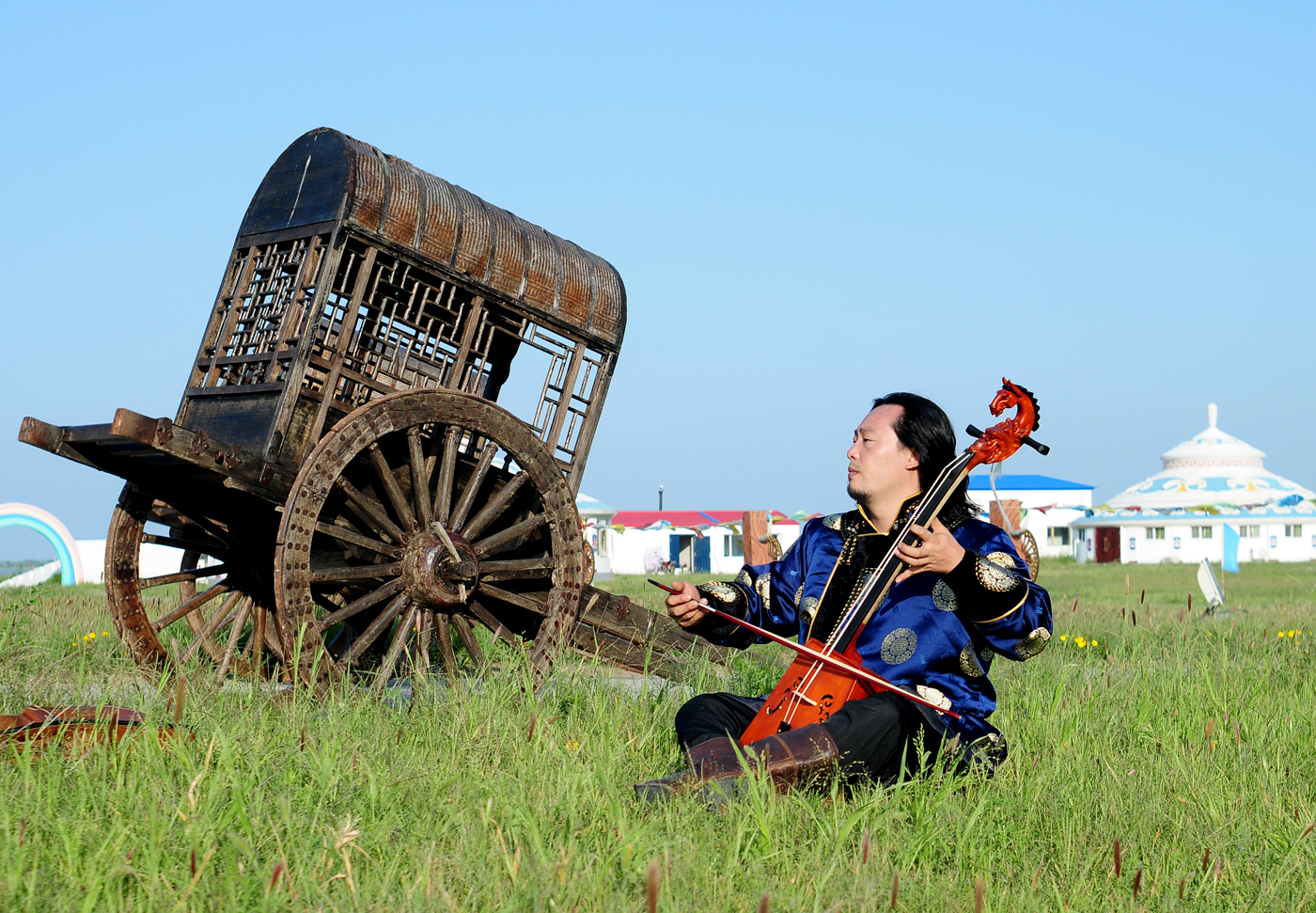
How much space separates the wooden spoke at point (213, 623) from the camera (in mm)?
6211

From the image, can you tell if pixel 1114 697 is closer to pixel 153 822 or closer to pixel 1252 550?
pixel 153 822

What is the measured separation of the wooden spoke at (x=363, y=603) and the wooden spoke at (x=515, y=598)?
437 millimetres

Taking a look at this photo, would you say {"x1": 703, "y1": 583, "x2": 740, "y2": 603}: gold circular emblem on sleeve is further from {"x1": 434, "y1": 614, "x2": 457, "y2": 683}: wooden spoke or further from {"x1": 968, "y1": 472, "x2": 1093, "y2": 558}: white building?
{"x1": 968, "y1": 472, "x2": 1093, "y2": 558}: white building

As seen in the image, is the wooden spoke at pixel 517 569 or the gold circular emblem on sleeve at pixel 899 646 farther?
the wooden spoke at pixel 517 569

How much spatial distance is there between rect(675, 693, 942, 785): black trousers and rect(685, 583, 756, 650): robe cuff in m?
0.37

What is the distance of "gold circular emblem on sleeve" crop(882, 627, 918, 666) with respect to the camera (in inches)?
137

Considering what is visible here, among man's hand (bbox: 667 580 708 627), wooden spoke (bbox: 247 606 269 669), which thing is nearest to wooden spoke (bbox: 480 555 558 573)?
wooden spoke (bbox: 247 606 269 669)

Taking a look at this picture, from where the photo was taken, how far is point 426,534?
567cm

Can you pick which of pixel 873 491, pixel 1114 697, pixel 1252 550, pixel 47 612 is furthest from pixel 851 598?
pixel 1252 550

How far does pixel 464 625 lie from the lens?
5754mm

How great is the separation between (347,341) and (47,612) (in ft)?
17.5

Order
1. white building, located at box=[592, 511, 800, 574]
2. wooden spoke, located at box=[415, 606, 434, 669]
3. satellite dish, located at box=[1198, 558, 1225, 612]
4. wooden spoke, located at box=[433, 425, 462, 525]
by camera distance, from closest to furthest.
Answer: wooden spoke, located at box=[415, 606, 434, 669], wooden spoke, located at box=[433, 425, 462, 525], satellite dish, located at box=[1198, 558, 1225, 612], white building, located at box=[592, 511, 800, 574]

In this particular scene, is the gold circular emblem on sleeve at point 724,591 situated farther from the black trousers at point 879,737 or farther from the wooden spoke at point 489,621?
the wooden spoke at point 489,621

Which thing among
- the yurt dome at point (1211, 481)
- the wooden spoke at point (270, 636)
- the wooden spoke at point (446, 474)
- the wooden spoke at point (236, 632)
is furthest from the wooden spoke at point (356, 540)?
the yurt dome at point (1211, 481)
